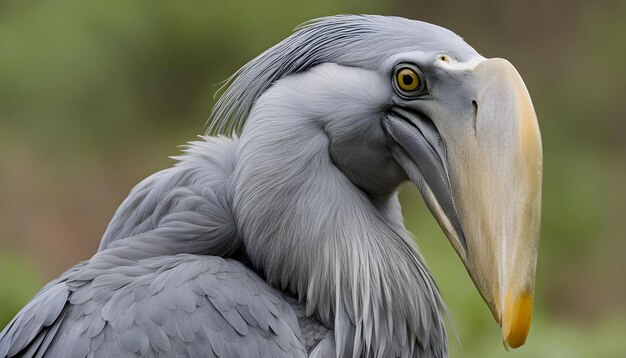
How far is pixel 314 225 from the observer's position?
2852 millimetres

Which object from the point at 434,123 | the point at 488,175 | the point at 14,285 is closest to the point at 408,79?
the point at 434,123

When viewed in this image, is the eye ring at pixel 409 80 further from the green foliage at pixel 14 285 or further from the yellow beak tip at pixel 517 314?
the green foliage at pixel 14 285

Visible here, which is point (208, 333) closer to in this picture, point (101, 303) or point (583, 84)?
point (101, 303)

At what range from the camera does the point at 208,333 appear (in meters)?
2.77

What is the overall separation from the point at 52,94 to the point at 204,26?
133 centimetres

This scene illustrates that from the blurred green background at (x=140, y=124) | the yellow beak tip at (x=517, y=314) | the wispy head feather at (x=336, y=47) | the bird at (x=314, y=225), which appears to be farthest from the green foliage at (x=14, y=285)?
the yellow beak tip at (x=517, y=314)

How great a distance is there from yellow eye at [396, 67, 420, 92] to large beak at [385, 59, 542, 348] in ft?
0.19

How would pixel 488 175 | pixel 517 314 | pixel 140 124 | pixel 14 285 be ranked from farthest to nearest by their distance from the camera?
pixel 140 124
pixel 14 285
pixel 488 175
pixel 517 314

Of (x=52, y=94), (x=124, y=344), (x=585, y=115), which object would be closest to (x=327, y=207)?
(x=124, y=344)

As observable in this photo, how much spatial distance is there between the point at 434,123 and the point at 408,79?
0.43 ft

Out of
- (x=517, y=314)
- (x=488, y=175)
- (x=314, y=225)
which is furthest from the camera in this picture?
(x=314, y=225)

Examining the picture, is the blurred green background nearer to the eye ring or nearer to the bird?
the bird

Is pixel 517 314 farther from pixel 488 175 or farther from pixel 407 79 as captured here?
pixel 407 79

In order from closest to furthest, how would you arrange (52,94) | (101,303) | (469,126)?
(469,126) < (101,303) < (52,94)
